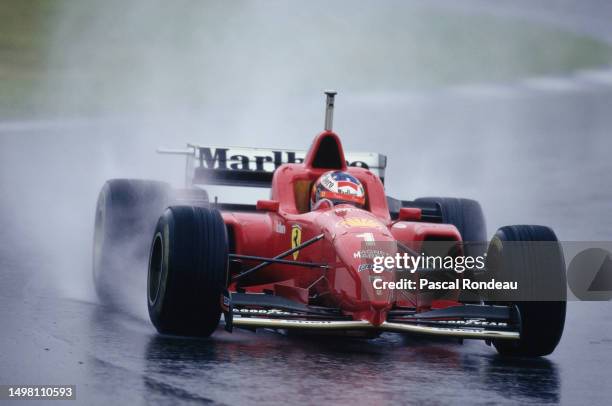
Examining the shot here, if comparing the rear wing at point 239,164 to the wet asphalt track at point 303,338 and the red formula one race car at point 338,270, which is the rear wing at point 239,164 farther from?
the wet asphalt track at point 303,338

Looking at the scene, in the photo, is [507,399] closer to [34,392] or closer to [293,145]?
[34,392]

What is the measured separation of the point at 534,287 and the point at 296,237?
208cm

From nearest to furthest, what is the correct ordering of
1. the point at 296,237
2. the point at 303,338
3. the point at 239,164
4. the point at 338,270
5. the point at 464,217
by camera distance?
1. the point at 338,270
2. the point at 303,338
3. the point at 296,237
4. the point at 464,217
5. the point at 239,164

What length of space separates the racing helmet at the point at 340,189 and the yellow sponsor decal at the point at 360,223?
741 mm

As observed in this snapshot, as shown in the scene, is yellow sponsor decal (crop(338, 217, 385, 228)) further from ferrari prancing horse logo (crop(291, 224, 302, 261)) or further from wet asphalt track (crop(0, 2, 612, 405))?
wet asphalt track (crop(0, 2, 612, 405))

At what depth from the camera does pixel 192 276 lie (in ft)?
29.5

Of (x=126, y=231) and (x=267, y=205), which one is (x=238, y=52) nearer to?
(x=126, y=231)

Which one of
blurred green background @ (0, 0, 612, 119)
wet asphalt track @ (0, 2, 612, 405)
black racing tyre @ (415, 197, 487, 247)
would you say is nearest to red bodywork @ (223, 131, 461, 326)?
wet asphalt track @ (0, 2, 612, 405)

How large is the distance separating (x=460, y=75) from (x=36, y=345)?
22006 mm

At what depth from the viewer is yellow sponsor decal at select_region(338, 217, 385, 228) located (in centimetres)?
963

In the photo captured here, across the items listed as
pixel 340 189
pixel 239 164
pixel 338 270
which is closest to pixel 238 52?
pixel 239 164

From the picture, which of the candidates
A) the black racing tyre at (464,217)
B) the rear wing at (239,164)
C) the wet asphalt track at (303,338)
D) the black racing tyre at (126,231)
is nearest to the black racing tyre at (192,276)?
the wet asphalt track at (303,338)

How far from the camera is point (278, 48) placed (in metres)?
29.6

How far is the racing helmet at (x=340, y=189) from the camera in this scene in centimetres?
1054
